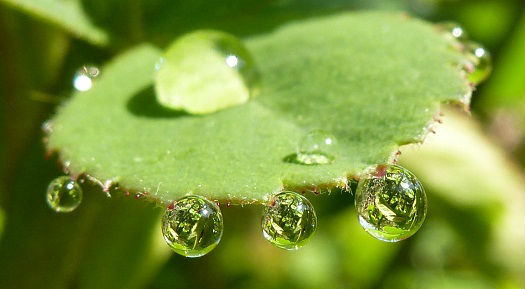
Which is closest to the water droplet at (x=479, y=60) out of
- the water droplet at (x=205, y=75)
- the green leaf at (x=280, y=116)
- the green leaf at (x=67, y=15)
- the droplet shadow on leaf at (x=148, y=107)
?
the green leaf at (x=280, y=116)

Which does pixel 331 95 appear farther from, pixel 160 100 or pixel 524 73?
pixel 524 73

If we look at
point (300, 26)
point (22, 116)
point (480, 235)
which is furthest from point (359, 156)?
point (480, 235)

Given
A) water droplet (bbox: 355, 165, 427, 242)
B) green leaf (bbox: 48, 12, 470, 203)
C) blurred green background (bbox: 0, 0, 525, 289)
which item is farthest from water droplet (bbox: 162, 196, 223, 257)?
blurred green background (bbox: 0, 0, 525, 289)

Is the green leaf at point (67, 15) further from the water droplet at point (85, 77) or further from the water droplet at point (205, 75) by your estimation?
the water droplet at point (205, 75)

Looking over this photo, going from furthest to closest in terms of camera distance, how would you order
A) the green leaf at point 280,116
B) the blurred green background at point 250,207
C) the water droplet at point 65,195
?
the blurred green background at point 250,207 → the water droplet at point 65,195 → the green leaf at point 280,116

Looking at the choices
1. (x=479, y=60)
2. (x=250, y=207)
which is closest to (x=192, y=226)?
(x=479, y=60)

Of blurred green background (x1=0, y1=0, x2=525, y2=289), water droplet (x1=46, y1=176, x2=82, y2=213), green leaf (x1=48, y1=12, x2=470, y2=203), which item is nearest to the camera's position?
green leaf (x1=48, y1=12, x2=470, y2=203)

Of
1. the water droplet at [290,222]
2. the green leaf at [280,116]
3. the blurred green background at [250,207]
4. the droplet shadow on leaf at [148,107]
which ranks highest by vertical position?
the green leaf at [280,116]

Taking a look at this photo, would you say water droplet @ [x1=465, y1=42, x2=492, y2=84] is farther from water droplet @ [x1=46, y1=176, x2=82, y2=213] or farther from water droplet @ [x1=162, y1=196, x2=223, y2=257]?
water droplet @ [x1=46, y1=176, x2=82, y2=213]
